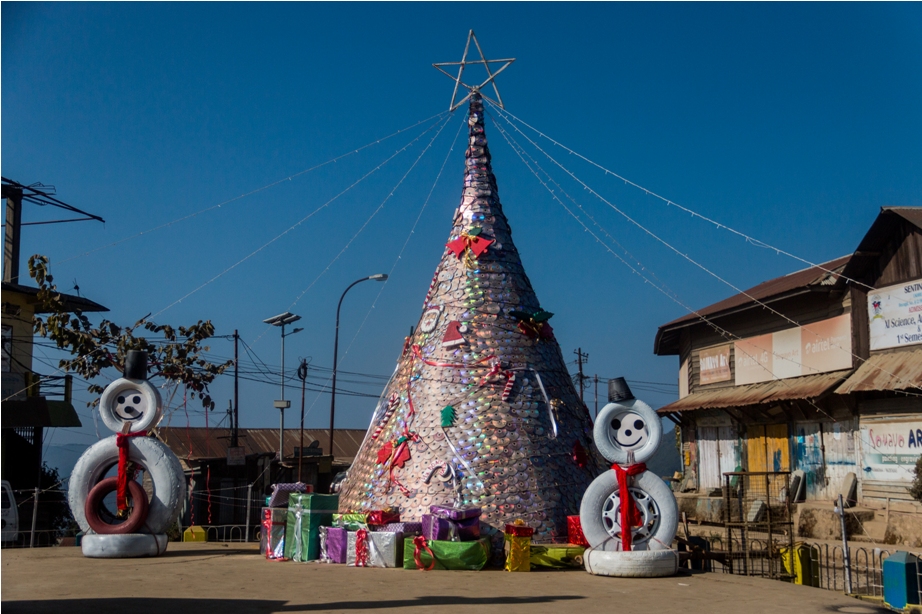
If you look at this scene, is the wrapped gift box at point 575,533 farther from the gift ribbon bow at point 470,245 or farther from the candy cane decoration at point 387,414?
the gift ribbon bow at point 470,245

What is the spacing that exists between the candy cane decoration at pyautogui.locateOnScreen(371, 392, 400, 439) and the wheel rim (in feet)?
13.7

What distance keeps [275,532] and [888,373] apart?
487 inches

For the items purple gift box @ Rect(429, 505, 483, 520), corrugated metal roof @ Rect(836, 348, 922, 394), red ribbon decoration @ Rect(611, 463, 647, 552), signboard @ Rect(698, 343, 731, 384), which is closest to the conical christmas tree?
purple gift box @ Rect(429, 505, 483, 520)

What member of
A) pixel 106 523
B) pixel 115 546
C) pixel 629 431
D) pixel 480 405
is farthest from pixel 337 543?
pixel 629 431

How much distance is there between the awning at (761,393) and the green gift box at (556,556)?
9.55 m

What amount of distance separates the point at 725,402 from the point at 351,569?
567 inches

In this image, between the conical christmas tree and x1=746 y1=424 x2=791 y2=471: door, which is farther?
x1=746 y1=424 x2=791 y2=471: door

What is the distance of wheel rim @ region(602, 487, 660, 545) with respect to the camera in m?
11.5

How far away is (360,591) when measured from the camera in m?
9.90

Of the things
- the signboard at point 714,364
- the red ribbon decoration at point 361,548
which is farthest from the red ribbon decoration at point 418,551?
the signboard at point 714,364

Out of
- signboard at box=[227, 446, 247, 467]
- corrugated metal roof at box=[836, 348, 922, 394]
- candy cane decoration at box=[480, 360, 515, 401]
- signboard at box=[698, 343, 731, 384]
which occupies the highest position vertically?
signboard at box=[698, 343, 731, 384]

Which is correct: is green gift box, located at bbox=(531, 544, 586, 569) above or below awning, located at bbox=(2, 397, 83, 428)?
below

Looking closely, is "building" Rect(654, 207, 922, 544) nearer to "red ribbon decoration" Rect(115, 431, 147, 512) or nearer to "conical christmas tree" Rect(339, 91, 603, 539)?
"conical christmas tree" Rect(339, 91, 603, 539)

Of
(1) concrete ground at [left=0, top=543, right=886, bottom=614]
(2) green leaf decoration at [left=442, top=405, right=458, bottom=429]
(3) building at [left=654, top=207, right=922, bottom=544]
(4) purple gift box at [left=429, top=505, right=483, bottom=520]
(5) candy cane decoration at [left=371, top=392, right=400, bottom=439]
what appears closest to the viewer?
(1) concrete ground at [left=0, top=543, right=886, bottom=614]
